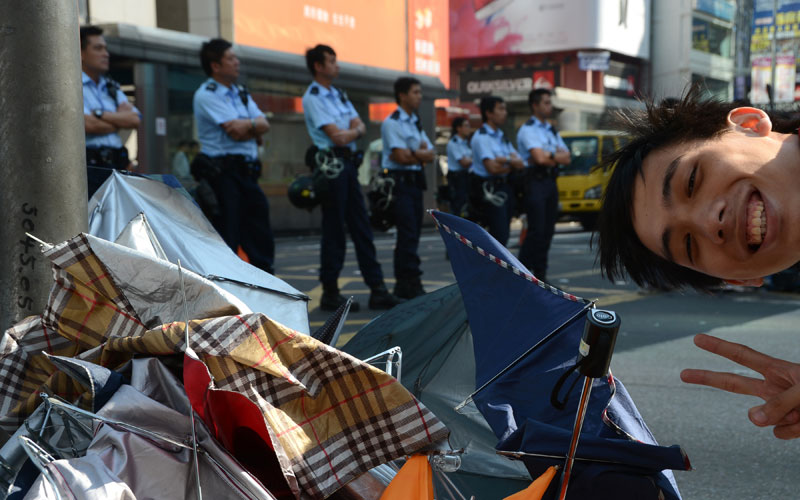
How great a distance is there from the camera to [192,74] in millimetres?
14219

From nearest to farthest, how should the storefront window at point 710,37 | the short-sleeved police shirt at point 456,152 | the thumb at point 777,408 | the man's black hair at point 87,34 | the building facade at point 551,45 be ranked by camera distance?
the thumb at point 777,408 → the man's black hair at point 87,34 → the short-sleeved police shirt at point 456,152 → the building facade at point 551,45 → the storefront window at point 710,37

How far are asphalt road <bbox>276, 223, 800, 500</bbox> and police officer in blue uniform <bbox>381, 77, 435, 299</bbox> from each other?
0.41 m

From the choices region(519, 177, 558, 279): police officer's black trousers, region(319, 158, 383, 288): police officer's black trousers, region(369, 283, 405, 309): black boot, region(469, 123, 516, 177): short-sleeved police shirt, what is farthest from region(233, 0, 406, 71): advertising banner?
region(369, 283, 405, 309): black boot

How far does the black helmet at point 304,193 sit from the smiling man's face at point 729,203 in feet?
16.3

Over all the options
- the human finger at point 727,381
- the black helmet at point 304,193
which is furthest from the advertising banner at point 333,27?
the human finger at point 727,381

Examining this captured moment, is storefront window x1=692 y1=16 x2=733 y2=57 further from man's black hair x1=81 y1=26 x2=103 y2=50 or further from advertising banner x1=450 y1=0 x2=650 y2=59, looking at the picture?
man's black hair x1=81 y1=26 x2=103 y2=50

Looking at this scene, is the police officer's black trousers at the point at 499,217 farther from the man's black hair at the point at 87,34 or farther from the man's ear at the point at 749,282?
the man's ear at the point at 749,282

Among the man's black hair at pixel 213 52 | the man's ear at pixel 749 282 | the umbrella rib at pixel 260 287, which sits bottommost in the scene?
the umbrella rib at pixel 260 287

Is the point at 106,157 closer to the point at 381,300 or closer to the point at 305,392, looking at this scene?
the point at 381,300

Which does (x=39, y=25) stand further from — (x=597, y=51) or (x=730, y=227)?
(x=597, y=51)

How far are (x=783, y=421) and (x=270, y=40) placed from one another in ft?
55.2

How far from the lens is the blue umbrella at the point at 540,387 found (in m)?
1.66

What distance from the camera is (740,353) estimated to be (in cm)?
179

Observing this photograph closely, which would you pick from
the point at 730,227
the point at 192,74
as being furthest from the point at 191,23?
the point at 730,227
